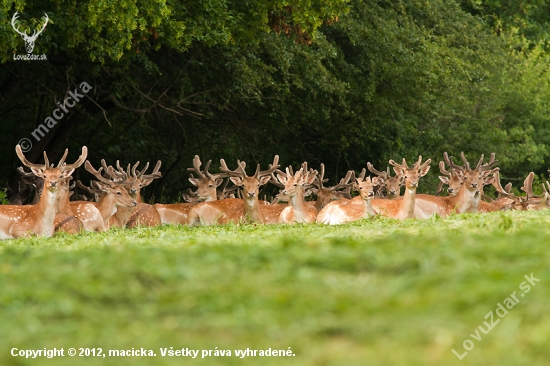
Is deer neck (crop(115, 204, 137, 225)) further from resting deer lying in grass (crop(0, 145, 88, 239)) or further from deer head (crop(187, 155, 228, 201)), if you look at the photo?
deer head (crop(187, 155, 228, 201))

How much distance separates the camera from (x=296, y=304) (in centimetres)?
544

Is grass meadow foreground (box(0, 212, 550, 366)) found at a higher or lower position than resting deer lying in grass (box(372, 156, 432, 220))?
higher

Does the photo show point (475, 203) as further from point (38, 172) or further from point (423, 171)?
point (38, 172)

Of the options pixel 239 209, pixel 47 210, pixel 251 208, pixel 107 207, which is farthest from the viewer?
pixel 239 209

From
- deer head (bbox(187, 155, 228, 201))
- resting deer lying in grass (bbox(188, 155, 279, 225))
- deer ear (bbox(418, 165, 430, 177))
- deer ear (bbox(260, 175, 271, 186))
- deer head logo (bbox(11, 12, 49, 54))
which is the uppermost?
deer head logo (bbox(11, 12, 49, 54))

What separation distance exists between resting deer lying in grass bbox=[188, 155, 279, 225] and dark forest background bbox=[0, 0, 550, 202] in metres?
2.18

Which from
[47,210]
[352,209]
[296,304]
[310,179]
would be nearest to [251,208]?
[352,209]

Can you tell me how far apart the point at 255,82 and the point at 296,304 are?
14.4 m

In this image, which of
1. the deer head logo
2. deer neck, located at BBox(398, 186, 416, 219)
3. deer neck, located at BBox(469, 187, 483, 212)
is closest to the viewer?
the deer head logo

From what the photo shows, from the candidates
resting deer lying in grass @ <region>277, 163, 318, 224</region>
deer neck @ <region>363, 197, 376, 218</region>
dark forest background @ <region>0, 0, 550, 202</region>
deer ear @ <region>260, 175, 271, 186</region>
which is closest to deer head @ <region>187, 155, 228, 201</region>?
dark forest background @ <region>0, 0, 550, 202</region>

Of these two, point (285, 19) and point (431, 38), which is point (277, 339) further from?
point (431, 38)

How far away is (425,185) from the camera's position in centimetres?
2572

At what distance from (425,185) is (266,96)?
17.5ft

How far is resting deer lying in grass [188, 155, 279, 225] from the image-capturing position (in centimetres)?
1579
